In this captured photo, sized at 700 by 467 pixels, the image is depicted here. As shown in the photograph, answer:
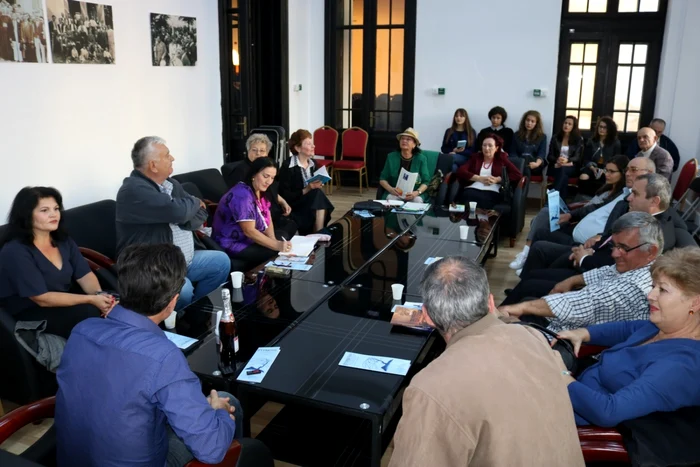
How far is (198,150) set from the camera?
6289mm

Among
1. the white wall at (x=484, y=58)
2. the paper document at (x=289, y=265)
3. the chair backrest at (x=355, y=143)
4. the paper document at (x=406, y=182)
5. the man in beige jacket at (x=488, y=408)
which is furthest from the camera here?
the chair backrest at (x=355, y=143)

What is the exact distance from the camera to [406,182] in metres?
6.07

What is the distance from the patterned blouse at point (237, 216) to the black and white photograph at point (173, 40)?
1935mm

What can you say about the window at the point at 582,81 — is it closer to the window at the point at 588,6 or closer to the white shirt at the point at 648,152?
the window at the point at 588,6

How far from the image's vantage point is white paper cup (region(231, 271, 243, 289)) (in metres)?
3.30

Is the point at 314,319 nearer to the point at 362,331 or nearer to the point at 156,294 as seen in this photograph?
the point at 362,331

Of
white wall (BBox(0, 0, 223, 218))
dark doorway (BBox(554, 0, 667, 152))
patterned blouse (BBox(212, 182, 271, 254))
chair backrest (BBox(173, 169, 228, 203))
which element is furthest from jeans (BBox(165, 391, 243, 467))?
dark doorway (BBox(554, 0, 667, 152))

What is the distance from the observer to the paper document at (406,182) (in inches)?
237

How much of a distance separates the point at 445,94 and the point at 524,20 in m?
1.39

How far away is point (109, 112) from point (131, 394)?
12.8 ft

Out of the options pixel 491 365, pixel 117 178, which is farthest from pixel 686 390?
pixel 117 178

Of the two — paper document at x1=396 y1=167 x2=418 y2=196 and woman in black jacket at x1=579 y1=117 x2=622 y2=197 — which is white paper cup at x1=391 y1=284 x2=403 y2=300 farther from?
woman in black jacket at x1=579 y1=117 x2=622 y2=197

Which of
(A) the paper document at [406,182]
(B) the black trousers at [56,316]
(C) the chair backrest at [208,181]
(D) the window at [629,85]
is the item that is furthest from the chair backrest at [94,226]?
(D) the window at [629,85]

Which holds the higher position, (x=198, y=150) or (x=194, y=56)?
(x=194, y=56)
